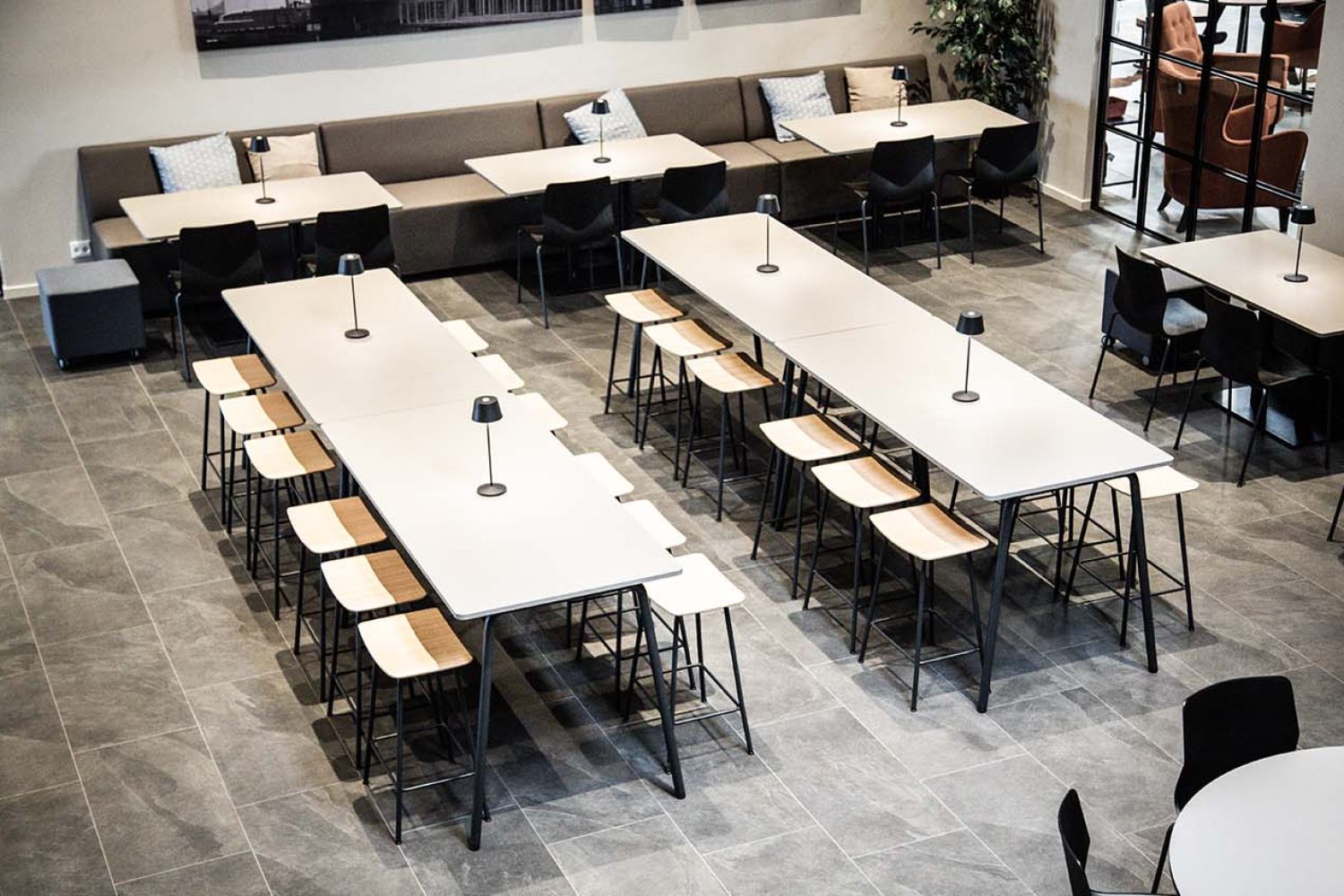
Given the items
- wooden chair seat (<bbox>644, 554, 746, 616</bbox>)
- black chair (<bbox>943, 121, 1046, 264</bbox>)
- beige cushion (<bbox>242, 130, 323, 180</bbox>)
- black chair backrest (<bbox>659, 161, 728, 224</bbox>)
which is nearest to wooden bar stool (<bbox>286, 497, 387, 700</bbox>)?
wooden chair seat (<bbox>644, 554, 746, 616</bbox>)

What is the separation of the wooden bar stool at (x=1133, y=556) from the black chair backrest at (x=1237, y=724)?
1653mm

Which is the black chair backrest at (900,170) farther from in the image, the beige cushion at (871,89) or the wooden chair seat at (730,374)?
the wooden chair seat at (730,374)

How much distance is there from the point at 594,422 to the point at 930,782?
129 inches

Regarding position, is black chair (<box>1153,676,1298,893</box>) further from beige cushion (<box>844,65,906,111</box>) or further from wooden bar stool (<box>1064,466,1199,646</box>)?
beige cushion (<box>844,65,906,111</box>)

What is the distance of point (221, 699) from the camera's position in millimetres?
6352

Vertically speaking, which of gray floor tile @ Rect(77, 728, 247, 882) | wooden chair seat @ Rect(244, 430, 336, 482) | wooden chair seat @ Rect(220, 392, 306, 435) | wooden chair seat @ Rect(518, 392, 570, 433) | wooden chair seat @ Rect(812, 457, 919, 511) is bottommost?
gray floor tile @ Rect(77, 728, 247, 882)

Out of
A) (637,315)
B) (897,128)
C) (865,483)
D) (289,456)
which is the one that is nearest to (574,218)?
(637,315)

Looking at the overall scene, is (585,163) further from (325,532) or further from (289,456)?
(325,532)

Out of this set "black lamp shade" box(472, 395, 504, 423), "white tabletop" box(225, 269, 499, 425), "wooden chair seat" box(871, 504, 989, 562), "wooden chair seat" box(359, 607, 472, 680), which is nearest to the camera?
"wooden chair seat" box(359, 607, 472, 680)

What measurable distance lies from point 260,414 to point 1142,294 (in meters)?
4.35

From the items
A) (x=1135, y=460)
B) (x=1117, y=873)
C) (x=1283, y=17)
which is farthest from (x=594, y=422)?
(x=1283, y=17)

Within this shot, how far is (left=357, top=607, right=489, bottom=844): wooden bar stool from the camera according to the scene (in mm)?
5469

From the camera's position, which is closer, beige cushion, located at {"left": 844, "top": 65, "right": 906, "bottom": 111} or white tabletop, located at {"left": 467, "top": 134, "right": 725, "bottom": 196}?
white tabletop, located at {"left": 467, "top": 134, "right": 725, "bottom": 196}

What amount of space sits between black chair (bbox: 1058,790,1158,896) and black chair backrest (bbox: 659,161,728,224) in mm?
6074
